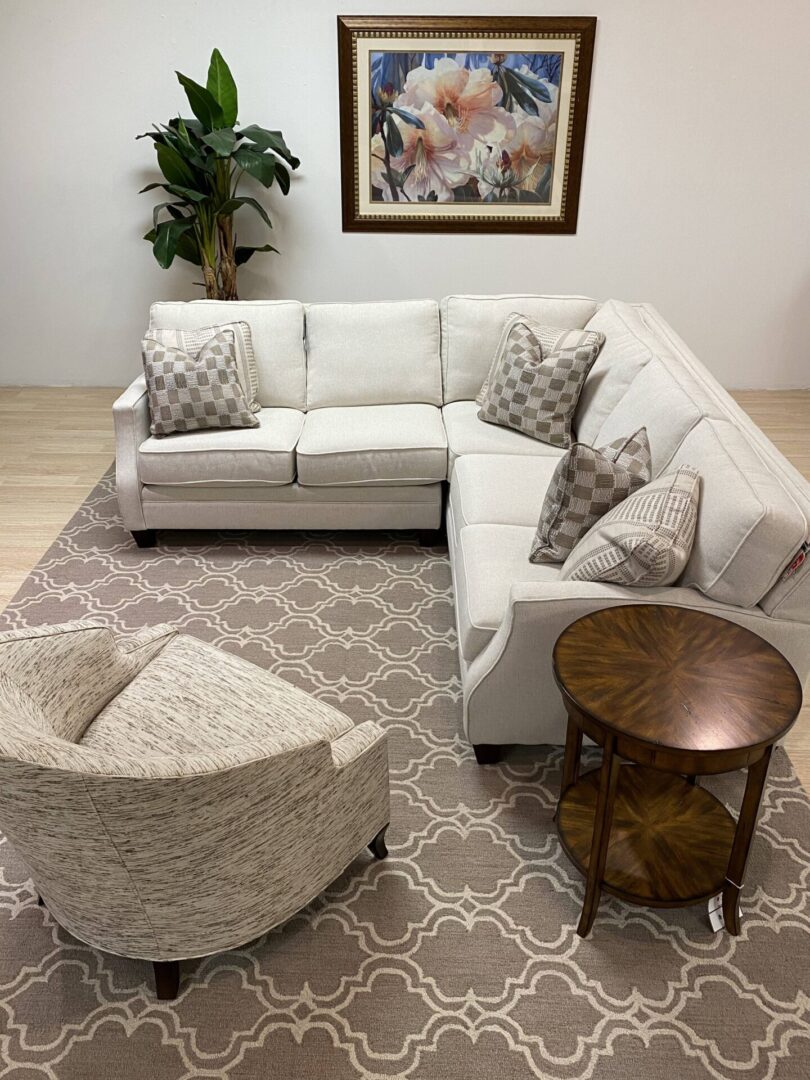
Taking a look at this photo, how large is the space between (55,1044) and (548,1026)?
1029 mm

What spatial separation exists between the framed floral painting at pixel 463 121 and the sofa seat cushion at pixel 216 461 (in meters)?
2.05

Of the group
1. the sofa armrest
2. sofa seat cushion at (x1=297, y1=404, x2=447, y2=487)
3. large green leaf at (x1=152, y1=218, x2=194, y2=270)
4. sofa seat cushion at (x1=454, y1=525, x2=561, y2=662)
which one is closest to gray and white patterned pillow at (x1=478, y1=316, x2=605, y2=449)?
sofa seat cushion at (x1=297, y1=404, x2=447, y2=487)

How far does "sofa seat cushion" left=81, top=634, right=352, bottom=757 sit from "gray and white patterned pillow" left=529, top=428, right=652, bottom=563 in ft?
2.84

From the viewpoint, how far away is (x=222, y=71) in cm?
440

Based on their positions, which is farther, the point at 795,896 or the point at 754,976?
the point at 795,896

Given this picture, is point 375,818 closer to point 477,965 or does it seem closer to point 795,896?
point 477,965

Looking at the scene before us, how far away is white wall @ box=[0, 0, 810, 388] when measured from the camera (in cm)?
461

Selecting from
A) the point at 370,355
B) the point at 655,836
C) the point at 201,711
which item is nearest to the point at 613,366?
the point at 370,355

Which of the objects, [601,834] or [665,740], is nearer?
[665,740]

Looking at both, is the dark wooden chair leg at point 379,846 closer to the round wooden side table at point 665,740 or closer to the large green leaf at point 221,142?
the round wooden side table at point 665,740

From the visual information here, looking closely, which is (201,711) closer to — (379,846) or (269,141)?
(379,846)

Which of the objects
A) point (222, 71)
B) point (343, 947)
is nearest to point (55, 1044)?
point (343, 947)

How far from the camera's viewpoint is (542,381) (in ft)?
11.6

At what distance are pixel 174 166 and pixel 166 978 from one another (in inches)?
152
